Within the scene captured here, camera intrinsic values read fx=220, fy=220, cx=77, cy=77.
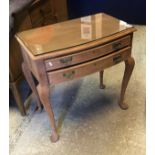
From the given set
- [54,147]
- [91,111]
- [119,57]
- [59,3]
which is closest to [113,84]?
[91,111]

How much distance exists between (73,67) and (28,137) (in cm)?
65

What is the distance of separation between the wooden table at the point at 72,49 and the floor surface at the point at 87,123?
0.22 metres

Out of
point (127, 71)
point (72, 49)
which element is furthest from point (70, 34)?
point (127, 71)

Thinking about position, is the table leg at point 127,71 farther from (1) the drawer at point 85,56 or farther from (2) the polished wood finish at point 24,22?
(2) the polished wood finish at point 24,22

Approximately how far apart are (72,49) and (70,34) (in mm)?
172

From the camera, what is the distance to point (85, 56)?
3.89ft

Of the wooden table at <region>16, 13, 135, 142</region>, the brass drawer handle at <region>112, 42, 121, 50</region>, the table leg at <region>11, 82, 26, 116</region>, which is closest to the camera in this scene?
the wooden table at <region>16, 13, 135, 142</region>

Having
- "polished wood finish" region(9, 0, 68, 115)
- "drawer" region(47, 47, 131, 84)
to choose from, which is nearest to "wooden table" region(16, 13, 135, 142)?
"drawer" region(47, 47, 131, 84)

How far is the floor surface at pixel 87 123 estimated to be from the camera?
55.5 inches

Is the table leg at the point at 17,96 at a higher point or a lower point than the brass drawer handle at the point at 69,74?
lower

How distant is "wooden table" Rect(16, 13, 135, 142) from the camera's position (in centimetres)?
114

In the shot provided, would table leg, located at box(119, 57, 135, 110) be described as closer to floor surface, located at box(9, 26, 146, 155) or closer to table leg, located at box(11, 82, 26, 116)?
floor surface, located at box(9, 26, 146, 155)

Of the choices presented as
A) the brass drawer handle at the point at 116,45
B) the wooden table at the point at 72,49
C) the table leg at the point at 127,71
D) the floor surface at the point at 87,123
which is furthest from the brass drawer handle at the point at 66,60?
the floor surface at the point at 87,123

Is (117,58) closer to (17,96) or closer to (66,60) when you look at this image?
(66,60)
